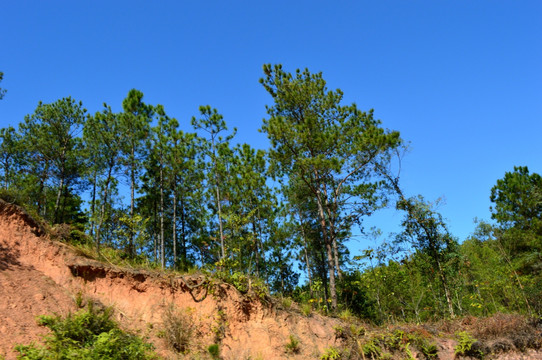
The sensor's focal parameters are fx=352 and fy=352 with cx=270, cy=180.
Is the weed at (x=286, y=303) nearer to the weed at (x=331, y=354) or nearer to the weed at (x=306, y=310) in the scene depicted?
the weed at (x=306, y=310)

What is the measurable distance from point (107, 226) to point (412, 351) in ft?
79.4

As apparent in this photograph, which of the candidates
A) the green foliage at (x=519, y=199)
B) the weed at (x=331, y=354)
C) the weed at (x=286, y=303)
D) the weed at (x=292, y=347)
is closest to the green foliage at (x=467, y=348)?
the weed at (x=331, y=354)

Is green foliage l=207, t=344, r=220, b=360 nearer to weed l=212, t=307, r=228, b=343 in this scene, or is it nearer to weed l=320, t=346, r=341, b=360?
weed l=212, t=307, r=228, b=343

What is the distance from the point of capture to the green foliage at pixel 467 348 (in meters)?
12.4

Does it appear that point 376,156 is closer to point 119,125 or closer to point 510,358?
point 510,358

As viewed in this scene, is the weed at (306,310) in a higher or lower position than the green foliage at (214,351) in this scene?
higher

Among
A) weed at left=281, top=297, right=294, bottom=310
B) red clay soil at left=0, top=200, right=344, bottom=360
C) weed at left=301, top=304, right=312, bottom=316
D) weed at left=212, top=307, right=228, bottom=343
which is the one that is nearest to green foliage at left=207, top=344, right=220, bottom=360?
red clay soil at left=0, top=200, right=344, bottom=360

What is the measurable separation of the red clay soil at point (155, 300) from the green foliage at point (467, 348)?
0.30 meters

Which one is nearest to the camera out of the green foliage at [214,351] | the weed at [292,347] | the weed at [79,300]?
the green foliage at [214,351]

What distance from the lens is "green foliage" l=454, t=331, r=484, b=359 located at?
40.8 ft

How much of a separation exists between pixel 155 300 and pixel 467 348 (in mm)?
11039

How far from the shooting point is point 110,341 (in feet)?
28.1

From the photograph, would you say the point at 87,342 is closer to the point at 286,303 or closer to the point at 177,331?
the point at 177,331

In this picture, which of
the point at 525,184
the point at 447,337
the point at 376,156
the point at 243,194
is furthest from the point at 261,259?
the point at 525,184
